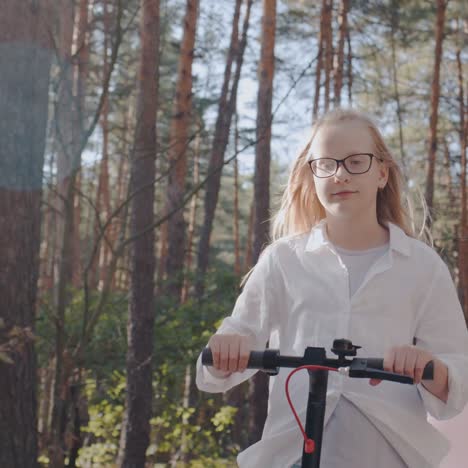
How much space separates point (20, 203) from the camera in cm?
471

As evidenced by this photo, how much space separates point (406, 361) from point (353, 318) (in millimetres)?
384

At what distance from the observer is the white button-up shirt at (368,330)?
2.12m

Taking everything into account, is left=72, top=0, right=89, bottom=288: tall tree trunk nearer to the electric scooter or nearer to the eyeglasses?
the eyeglasses

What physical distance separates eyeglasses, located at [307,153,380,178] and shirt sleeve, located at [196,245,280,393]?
335 mm

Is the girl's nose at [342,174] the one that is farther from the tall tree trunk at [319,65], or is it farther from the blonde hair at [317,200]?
the tall tree trunk at [319,65]

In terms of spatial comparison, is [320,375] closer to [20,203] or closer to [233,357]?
[233,357]

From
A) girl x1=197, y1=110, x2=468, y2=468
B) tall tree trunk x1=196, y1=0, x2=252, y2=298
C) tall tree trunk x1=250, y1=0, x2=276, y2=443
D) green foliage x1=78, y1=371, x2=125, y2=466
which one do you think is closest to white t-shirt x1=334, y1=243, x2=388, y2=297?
girl x1=197, y1=110, x2=468, y2=468

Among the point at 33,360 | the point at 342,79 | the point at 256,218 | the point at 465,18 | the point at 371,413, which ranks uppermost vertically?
the point at 465,18

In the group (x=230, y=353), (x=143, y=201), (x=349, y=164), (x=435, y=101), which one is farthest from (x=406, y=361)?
(x=435, y=101)

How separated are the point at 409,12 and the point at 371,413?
15138 mm

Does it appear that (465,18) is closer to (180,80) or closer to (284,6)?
(284,6)

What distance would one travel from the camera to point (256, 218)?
1052 cm

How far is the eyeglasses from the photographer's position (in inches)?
89.5

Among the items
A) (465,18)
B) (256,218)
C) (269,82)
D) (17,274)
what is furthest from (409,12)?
(17,274)
